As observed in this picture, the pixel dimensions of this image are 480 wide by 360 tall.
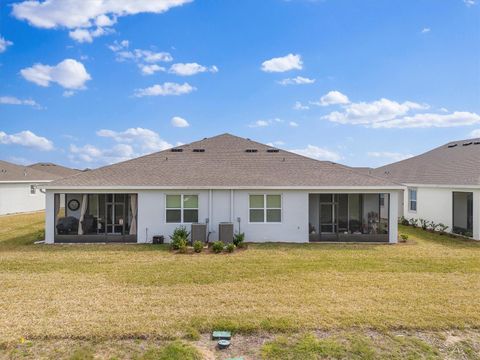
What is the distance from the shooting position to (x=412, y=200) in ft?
71.8

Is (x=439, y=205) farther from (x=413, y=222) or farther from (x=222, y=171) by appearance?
(x=222, y=171)

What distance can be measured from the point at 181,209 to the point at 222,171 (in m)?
2.66

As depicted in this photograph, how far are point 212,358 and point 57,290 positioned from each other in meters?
5.02

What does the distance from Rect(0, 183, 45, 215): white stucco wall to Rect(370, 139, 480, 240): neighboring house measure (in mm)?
29097

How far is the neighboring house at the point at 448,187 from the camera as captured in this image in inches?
677

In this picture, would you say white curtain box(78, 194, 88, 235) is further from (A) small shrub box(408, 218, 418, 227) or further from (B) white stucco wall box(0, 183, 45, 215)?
(A) small shrub box(408, 218, 418, 227)

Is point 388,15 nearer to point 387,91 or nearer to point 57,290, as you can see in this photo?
point 387,91

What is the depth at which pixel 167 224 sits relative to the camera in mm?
15016

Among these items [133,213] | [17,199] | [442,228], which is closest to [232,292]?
[133,213]

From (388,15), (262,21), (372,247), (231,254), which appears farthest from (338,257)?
(262,21)

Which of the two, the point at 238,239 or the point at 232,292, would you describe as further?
the point at 238,239

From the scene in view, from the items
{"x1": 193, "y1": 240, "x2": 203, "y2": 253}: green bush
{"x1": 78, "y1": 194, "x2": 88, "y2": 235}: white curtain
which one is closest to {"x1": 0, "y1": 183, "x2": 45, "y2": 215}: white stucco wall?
{"x1": 78, "y1": 194, "x2": 88, "y2": 235}: white curtain

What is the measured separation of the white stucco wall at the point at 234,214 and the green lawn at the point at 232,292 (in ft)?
5.08

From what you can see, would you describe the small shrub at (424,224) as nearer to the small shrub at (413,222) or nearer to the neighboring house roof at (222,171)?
the small shrub at (413,222)
